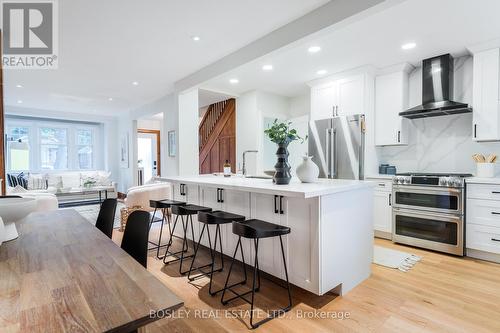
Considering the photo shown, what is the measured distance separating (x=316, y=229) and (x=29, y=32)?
3.58m

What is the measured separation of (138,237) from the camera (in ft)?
5.04

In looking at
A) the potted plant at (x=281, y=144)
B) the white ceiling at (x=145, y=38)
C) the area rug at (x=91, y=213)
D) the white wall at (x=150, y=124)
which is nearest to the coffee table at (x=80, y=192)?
the area rug at (x=91, y=213)

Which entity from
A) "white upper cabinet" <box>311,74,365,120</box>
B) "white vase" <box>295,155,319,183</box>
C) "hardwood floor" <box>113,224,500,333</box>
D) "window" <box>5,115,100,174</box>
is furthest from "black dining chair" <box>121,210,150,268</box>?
"window" <box>5,115,100,174</box>

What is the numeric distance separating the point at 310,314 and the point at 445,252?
2.34 m

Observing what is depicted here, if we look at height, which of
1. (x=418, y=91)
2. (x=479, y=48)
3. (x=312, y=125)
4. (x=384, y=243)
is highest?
(x=479, y=48)

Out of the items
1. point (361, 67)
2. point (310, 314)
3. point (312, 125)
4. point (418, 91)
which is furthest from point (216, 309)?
point (418, 91)

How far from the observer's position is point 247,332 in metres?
1.78

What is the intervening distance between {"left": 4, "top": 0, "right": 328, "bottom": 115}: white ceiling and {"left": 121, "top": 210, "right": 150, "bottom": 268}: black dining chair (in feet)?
6.39

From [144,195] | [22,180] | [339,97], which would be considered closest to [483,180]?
[339,97]

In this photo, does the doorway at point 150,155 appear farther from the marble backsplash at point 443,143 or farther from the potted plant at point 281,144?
the potted plant at point 281,144

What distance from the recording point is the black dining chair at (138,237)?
4.94ft

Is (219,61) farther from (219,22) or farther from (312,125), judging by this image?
(312,125)

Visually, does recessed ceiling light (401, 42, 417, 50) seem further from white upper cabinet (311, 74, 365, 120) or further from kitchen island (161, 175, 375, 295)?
kitchen island (161, 175, 375, 295)

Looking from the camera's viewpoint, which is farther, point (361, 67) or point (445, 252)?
point (361, 67)
